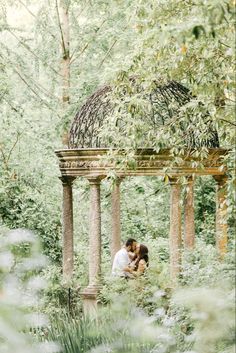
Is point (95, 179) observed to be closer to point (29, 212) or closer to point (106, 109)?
point (106, 109)

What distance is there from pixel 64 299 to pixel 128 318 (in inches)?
210

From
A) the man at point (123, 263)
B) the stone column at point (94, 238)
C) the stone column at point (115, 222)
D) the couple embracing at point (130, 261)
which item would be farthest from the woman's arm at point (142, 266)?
the stone column at point (115, 222)

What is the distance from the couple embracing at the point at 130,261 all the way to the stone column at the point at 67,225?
91cm

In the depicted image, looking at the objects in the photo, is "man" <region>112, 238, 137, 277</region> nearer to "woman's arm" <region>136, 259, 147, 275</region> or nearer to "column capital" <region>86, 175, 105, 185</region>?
"woman's arm" <region>136, 259, 147, 275</region>

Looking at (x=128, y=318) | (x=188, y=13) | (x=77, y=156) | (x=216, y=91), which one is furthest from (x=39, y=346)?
(x=77, y=156)

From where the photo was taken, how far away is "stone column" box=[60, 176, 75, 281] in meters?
12.7

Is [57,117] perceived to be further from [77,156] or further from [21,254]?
[21,254]

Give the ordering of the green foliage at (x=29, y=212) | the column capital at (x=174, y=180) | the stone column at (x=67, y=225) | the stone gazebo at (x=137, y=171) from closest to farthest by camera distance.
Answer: the stone gazebo at (x=137, y=171), the column capital at (x=174, y=180), the stone column at (x=67, y=225), the green foliage at (x=29, y=212)

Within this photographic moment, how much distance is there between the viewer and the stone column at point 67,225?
1266 cm

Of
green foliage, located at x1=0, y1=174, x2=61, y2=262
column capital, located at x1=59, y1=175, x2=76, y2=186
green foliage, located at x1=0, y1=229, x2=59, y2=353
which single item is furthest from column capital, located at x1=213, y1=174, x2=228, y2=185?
green foliage, located at x1=0, y1=229, x2=59, y2=353

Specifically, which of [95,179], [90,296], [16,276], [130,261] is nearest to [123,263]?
[130,261]

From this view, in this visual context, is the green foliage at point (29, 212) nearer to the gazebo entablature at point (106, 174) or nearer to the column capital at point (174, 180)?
the gazebo entablature at point (106, 174)

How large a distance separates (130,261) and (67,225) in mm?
1248

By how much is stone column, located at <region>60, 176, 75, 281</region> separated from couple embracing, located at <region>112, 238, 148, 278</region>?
0.91m
